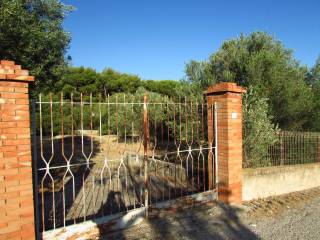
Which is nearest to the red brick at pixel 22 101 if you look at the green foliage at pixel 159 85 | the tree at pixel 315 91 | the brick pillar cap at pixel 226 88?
the brick pillar cap at pixel 226 88

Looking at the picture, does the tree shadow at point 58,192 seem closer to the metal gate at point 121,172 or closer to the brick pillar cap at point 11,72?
the metal gate at point 121,172

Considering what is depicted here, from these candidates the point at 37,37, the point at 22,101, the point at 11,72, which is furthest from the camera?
the point at 37,37

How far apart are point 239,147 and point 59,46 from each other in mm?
5486

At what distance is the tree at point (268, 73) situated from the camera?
926 centimetres

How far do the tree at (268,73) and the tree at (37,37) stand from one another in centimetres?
491

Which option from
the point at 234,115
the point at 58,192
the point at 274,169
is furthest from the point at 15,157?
the point at 274,169

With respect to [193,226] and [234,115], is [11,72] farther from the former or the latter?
[234,115]

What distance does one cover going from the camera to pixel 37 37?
6.95 metres

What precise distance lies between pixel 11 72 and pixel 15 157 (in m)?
0.98

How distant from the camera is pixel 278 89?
9469 mm

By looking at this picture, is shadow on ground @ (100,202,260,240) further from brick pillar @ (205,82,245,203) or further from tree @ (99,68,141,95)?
tree @ (99,68,141,95)

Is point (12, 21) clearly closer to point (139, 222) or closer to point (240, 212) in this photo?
point (139, 222)

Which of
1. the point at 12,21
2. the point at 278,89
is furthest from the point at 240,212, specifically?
the point at 12,21

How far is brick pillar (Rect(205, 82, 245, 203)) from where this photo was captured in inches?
218
